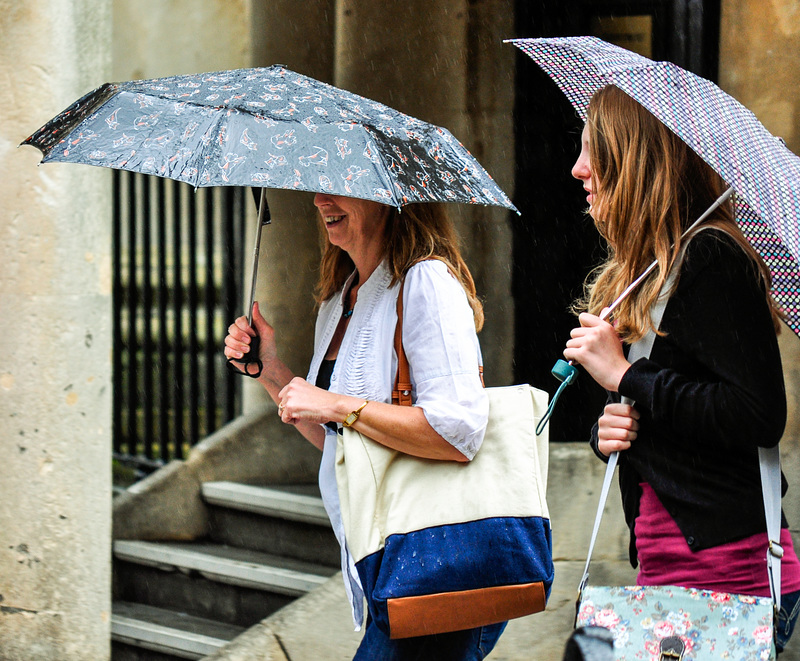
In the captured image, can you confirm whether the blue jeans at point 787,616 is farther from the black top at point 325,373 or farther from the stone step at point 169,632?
the stone step at point 169,632

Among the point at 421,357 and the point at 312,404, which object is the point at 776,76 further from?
the point at 312,404

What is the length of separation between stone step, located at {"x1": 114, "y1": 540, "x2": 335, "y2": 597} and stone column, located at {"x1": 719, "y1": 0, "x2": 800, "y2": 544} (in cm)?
220

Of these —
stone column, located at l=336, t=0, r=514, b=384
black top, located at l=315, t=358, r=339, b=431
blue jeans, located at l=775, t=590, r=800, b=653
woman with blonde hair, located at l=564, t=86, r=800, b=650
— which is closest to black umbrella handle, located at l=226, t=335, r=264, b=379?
black top, located at l=315, t=358, r=339, b=431

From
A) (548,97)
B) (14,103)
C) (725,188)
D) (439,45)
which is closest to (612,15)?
(548,97)

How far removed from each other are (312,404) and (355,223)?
49cm

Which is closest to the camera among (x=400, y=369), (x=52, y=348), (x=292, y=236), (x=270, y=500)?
(x=400, y=369)

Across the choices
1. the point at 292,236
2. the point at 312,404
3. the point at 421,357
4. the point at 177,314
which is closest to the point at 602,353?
the point at 421,357

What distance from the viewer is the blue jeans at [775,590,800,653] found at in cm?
210

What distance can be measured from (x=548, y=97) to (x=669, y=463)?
3.85 metres

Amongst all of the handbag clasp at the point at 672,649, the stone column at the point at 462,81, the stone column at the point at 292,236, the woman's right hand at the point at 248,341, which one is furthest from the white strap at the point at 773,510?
the stone column at the point at 292,236

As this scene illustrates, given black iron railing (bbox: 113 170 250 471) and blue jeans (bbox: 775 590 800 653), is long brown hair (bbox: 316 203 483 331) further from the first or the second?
black iron railing (bbox: 113 170 250 471)

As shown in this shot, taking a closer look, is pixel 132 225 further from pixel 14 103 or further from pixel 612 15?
pixel 612 15

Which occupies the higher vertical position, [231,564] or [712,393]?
[712,393]

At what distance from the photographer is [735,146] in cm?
210
